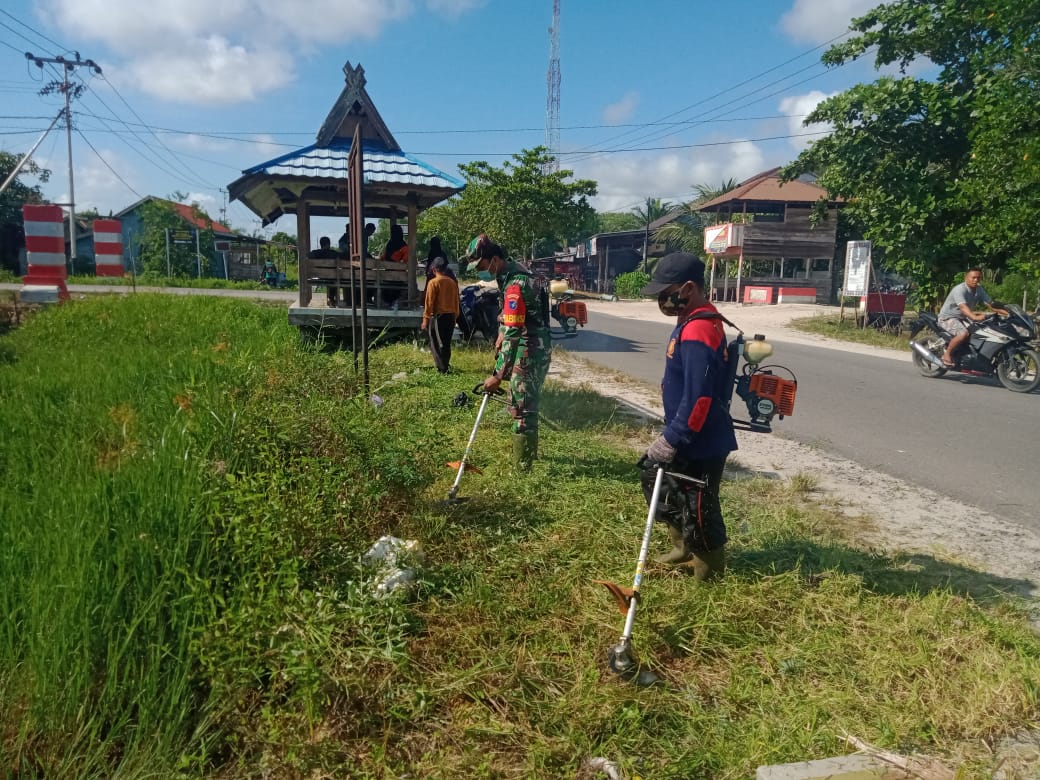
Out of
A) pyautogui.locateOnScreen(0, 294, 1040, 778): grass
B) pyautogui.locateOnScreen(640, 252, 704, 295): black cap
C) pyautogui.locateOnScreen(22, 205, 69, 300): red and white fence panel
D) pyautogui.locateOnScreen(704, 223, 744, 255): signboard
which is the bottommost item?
pyautogui.locateOnScreen(0, 294, 1040, 778): grass

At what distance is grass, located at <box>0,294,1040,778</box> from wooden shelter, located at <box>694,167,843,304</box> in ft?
81.6

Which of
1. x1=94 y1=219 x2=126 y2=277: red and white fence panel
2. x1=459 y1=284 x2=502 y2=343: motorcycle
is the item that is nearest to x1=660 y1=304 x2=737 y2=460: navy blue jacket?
x1=459 y1=284 x2=502 y2=343: motorcycle

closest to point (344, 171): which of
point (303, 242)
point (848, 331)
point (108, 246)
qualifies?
point (303, 242)

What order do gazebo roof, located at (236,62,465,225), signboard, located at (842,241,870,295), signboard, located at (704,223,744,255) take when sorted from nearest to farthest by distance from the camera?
1. gazebo roof, located at (236,62,465,225)
2. signboard, located at (842,241,870,295)
3. signboard, located at (704,223,744,255)

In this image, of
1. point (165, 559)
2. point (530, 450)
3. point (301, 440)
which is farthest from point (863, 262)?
point (165, 559)

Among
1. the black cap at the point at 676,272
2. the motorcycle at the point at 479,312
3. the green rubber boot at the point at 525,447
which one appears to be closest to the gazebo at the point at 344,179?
the motorcycle at the point at 479,312

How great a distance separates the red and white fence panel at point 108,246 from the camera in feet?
44.8

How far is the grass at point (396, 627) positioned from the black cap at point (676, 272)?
1339 millimetres

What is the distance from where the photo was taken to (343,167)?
885cm

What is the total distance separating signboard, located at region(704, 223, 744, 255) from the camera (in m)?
27.7

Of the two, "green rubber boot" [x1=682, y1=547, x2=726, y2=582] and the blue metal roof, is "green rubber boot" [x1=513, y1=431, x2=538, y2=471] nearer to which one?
"green rubber boot" [x1=682, y1=547, x2=726, y2=582]

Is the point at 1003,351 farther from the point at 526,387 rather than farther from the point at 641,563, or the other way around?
the point at 641,563

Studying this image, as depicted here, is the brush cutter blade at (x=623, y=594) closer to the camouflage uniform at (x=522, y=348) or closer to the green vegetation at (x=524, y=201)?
the camouflage uniform at (x=522, y=348)

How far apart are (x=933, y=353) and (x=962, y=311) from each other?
74 cm
